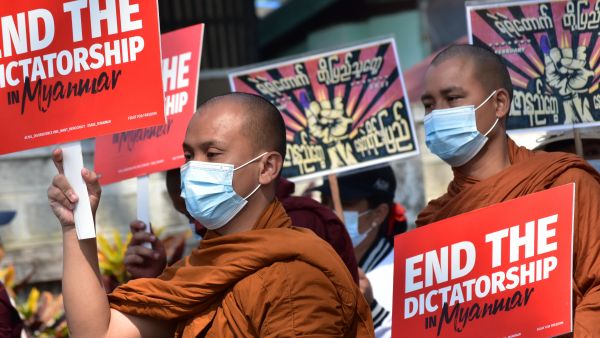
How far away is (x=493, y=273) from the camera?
324 cm


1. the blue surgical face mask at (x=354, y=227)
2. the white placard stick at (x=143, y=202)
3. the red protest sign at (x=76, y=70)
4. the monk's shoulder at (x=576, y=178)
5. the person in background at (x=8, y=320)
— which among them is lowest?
the blue surgical face mask at (x=354, y=227)

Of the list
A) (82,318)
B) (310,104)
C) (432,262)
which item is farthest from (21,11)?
(310,104)

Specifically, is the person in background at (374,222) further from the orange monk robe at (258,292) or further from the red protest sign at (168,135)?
the orange monk robe at (258,292)

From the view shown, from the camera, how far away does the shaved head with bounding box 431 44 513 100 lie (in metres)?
3.78

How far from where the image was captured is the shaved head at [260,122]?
10.4 feet

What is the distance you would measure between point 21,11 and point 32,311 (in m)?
3.45

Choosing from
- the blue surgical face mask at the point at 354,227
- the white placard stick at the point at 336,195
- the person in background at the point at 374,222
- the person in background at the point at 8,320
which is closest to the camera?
the person in background at the point at 8,320

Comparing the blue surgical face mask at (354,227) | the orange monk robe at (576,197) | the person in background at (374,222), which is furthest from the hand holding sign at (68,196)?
the blue surgical face mask at (354,227)

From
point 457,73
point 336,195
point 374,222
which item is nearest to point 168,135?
point 336,195

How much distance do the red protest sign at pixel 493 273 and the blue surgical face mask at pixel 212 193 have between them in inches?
21.9

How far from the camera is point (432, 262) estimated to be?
332 cm

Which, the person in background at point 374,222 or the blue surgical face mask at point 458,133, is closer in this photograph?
the blue surgical face mask at point 458,133

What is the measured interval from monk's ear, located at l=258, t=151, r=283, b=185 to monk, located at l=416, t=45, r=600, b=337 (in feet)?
2.34

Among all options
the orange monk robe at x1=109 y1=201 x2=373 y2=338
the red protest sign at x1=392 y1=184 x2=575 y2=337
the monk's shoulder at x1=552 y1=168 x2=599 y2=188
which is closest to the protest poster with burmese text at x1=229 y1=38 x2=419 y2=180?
the monk's shoulder at x1=552 y1=168 x2=599 y2=188
